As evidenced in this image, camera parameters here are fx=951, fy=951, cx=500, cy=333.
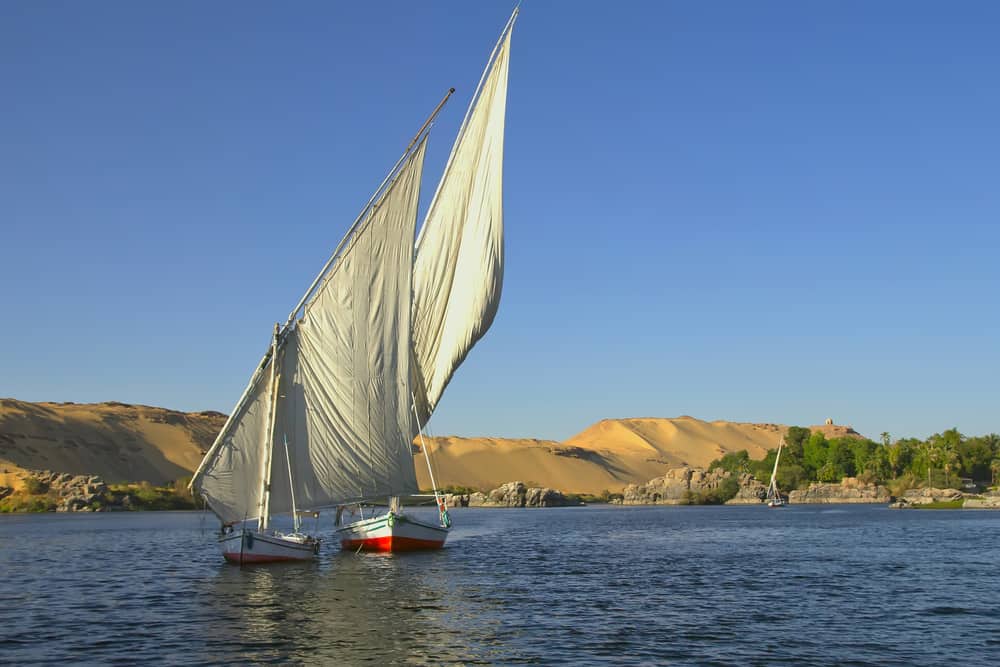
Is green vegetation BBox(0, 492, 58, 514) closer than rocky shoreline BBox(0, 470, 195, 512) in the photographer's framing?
Yes

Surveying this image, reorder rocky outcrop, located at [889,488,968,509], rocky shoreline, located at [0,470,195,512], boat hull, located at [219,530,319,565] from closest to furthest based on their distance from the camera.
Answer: boat hull, located at [219,530,319,565] < rocky outcrop, located at [889,488,968,509] < rocky shoreline, located at [0,470,195,512]

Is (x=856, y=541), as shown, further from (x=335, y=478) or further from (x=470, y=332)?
(x=335, y=478)

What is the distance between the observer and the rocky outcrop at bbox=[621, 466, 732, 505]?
149 meters

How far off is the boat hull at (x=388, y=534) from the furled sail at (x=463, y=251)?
5.02 m

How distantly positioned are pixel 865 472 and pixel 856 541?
87.2m

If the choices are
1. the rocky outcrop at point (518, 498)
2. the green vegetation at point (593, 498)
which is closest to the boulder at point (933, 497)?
the rocky outcrop at point (518, 498)

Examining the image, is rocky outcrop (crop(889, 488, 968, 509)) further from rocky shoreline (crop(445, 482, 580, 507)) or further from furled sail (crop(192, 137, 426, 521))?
furled sail (crop(192, 137, 426, 521))


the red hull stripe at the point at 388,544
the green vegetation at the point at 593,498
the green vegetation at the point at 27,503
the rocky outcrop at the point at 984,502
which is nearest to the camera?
the red hull stripe at the point at 388,544

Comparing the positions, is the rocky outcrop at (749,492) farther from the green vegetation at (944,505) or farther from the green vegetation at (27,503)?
the green vegetation at (27,503)

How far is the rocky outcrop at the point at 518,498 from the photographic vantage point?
150 metres

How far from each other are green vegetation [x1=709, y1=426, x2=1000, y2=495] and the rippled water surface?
80.8m

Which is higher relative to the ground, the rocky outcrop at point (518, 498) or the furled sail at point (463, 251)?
the furled sail at point (463, 251)

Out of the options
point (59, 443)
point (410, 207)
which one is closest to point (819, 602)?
point (410, 207)

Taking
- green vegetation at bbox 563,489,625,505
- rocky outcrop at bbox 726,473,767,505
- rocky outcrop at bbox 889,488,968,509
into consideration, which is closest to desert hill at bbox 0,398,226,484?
green vegetation at bbox 563,489,625,505
